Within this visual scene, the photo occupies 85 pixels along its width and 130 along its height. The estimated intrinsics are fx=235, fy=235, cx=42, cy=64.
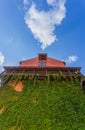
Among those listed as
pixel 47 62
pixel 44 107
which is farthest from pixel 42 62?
pixel 44 107

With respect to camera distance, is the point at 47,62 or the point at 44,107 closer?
the point at 44,107

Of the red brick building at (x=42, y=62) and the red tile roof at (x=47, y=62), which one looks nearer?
the red brick building at (x=42, y=62)

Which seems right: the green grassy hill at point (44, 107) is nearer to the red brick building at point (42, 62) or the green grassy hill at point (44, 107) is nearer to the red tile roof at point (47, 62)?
the red brick building at point (42, 62)

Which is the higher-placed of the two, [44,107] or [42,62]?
[42,62]

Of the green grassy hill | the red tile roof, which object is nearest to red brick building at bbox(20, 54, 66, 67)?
the red tile roof

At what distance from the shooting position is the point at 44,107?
15.4 metres

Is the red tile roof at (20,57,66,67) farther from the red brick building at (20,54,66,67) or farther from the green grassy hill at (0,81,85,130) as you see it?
the green grassy hill at (0,81,85,130)

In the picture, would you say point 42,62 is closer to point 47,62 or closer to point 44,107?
point 47,62

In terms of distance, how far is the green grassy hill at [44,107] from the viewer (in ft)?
46.9

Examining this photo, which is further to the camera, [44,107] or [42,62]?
[42,62]

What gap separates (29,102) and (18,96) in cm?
106

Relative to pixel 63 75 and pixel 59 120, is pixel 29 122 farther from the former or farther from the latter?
pixel 63 75

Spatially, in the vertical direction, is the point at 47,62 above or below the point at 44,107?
above

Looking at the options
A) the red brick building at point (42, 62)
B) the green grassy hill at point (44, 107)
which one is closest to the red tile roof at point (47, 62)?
the red brick building at point (42, 62)
